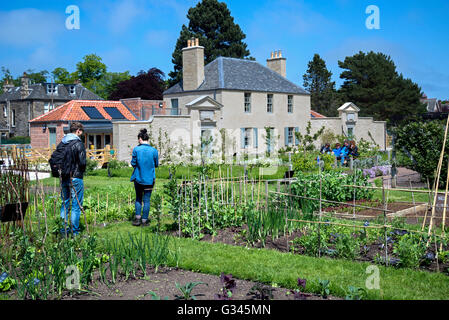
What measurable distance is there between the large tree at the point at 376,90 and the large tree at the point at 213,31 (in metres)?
14.4

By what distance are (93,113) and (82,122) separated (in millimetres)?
2093

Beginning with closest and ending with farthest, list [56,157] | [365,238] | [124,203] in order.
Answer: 1. [365,238]
2. [56,157]
3. [124,203]

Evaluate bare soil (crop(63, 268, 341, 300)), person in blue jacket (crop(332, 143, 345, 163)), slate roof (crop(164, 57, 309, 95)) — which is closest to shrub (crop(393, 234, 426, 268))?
bare soil (crop(63, 268, 341, 300))

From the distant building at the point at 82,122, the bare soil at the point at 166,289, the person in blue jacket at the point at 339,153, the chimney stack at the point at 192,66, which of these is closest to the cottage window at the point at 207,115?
the chimney stack at the point at 192,66

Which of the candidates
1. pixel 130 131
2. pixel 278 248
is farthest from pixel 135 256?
pixel 130 131

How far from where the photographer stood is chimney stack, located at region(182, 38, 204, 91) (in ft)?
95.3

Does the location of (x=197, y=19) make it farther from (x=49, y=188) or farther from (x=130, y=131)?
(x=49, y=188)

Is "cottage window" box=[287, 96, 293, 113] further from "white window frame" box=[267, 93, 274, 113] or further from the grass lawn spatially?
the grass lawn

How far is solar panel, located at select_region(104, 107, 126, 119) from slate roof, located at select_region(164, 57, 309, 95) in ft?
20.6

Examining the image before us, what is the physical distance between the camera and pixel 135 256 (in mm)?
5703

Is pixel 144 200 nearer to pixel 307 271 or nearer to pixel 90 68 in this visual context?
pixel 307 271

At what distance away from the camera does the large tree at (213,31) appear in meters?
48.6

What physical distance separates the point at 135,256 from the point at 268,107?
2701 centimetres

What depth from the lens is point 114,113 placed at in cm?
3619
